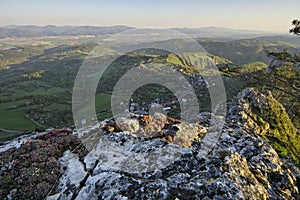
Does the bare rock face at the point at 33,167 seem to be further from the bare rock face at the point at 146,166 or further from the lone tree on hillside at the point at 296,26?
the lone tree on hillside at the point at 296,26

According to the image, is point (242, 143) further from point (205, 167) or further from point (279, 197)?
point (205, 167)

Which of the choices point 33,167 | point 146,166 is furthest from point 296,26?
point 33,167

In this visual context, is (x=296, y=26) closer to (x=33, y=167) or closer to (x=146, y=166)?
(x=146, y=166)

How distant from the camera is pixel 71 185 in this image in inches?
314

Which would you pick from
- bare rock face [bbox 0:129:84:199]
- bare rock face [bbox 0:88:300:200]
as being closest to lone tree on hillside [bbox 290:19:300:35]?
bare rock face [bbox 0:88:300:200]

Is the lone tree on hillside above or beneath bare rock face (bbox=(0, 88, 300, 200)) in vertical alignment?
above

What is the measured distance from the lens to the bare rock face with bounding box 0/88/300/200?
23.7 feet

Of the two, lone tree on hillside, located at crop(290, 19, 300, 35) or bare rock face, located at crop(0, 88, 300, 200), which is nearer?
bare rock face, located at crop(0, 88, 300, 200)

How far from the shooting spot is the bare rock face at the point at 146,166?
7.24 meters

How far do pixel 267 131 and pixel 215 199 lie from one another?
19063 millimetres

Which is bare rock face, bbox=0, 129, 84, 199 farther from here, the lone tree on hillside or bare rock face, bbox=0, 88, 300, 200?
the lone tree on hillside

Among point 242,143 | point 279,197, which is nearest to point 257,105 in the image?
point 242,143

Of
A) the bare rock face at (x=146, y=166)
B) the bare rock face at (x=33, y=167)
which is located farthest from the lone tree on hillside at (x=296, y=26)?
the bare rock face at (x=33, y=167)

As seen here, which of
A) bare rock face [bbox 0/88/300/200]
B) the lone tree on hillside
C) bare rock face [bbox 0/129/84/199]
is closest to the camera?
bare rock face [bbox 0/88/300/200]
